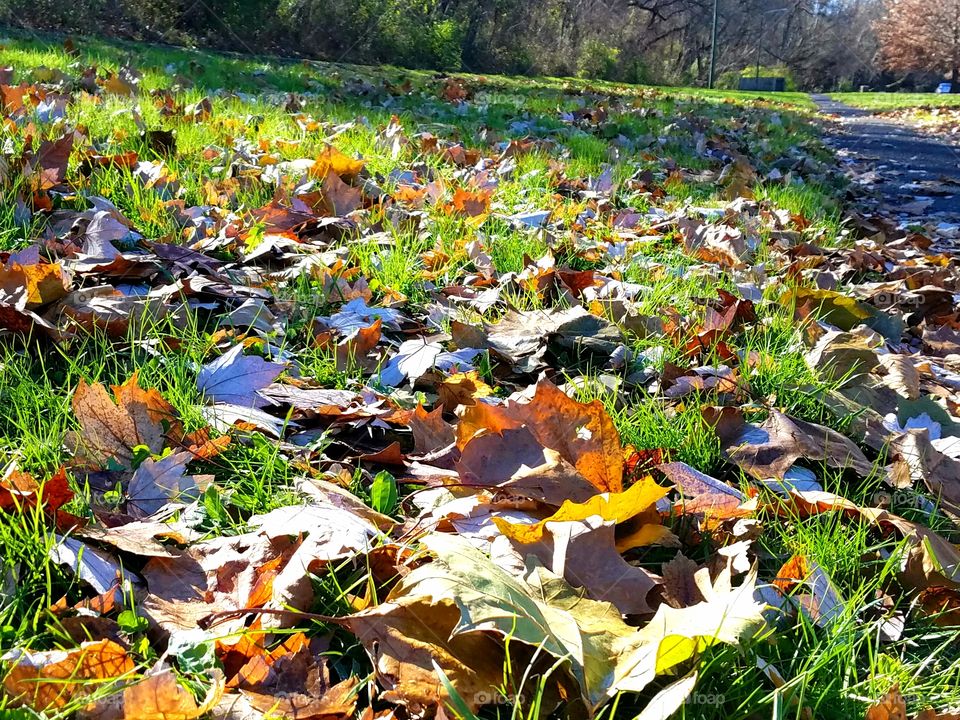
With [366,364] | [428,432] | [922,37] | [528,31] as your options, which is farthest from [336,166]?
[922,37]

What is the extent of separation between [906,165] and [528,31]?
17753mm

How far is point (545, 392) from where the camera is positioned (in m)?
1.37

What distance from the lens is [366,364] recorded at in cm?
191

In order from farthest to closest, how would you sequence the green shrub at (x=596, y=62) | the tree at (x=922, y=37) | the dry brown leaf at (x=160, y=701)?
the tree at (x=922, y=37), the green shrub at (x=596, y=62), the dry brown leaf at (x=160, y=701)

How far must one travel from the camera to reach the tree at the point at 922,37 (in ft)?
121

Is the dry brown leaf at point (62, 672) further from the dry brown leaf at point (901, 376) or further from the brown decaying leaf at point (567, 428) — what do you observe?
the dry brown leaf at point (901, 376)

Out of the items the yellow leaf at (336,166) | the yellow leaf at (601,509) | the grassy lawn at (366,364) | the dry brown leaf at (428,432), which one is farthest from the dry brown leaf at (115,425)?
the yellow leaf at (336,166)

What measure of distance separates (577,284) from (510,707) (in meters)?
1.71

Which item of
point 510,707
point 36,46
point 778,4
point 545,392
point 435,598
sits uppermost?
point 778,4

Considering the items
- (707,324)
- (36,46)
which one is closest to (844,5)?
(36,46)

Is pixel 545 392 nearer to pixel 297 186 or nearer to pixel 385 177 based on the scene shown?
pixel 297 186

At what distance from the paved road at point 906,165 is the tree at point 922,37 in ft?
92.4

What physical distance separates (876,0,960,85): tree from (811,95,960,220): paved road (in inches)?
1108

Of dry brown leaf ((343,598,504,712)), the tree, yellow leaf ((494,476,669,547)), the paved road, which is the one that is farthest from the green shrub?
dry brown leaf ((343,598,504,712))
